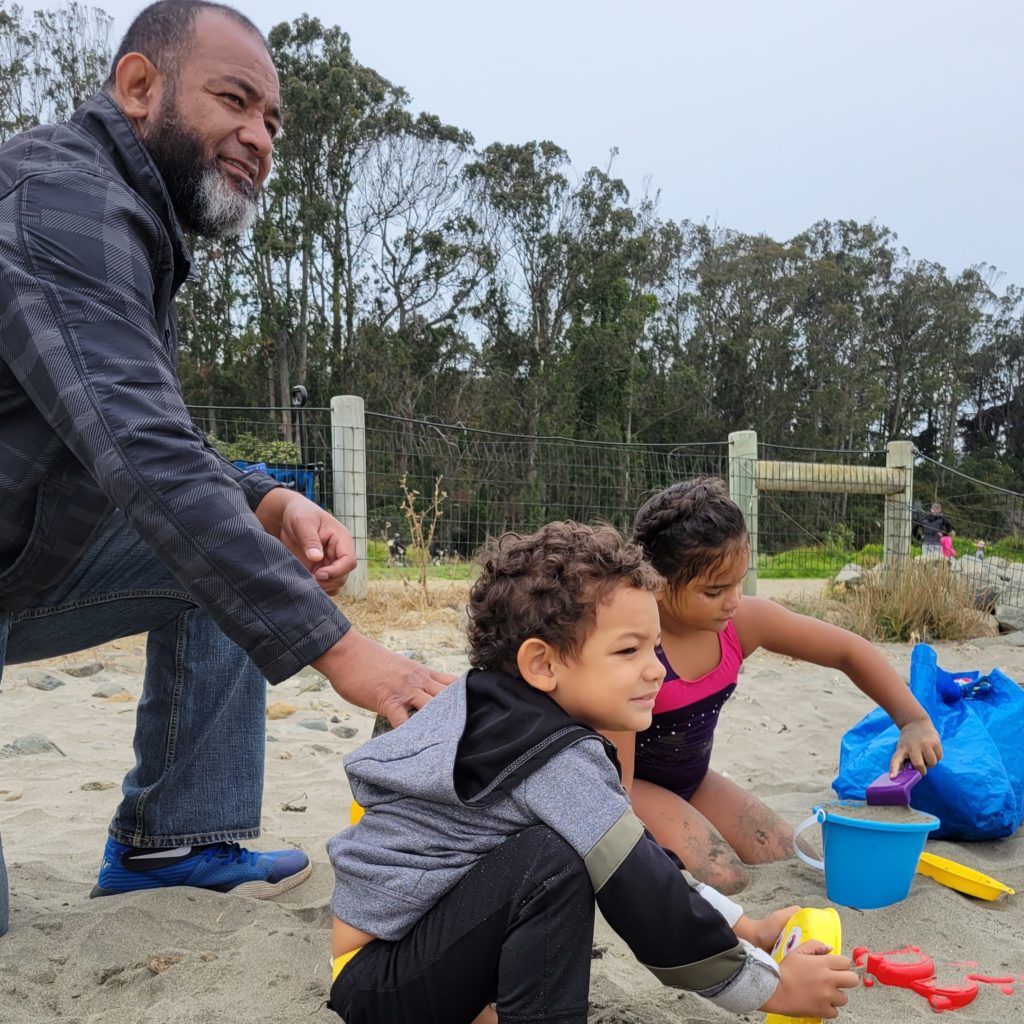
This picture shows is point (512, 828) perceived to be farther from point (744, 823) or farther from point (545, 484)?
point (545, 484)

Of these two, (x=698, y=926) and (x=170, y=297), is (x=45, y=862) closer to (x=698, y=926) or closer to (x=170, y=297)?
(x=170, y=297)

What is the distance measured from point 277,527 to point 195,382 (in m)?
19.5

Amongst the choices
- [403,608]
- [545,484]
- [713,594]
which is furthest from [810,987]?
[545,484]

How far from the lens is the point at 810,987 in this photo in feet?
4.63

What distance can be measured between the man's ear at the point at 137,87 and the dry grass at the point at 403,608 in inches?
156

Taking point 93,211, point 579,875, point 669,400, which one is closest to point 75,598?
point 93,211

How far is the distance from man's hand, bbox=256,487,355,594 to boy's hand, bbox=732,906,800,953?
1.02m

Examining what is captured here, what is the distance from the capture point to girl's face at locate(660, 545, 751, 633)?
2318 mm

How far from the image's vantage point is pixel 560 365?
77.5 ft

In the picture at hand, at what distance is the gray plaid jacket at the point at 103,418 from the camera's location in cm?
145

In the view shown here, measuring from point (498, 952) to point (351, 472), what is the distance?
18.5ft

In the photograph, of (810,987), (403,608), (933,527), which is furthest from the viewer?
(933,527)

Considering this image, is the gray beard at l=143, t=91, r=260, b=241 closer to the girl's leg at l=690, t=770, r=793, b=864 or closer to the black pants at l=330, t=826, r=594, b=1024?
the black pants at l=330, t=826, r=594, b=1024

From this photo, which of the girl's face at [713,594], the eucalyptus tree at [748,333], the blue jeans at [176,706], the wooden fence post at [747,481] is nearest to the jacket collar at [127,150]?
the blue jeans at [176,706]
